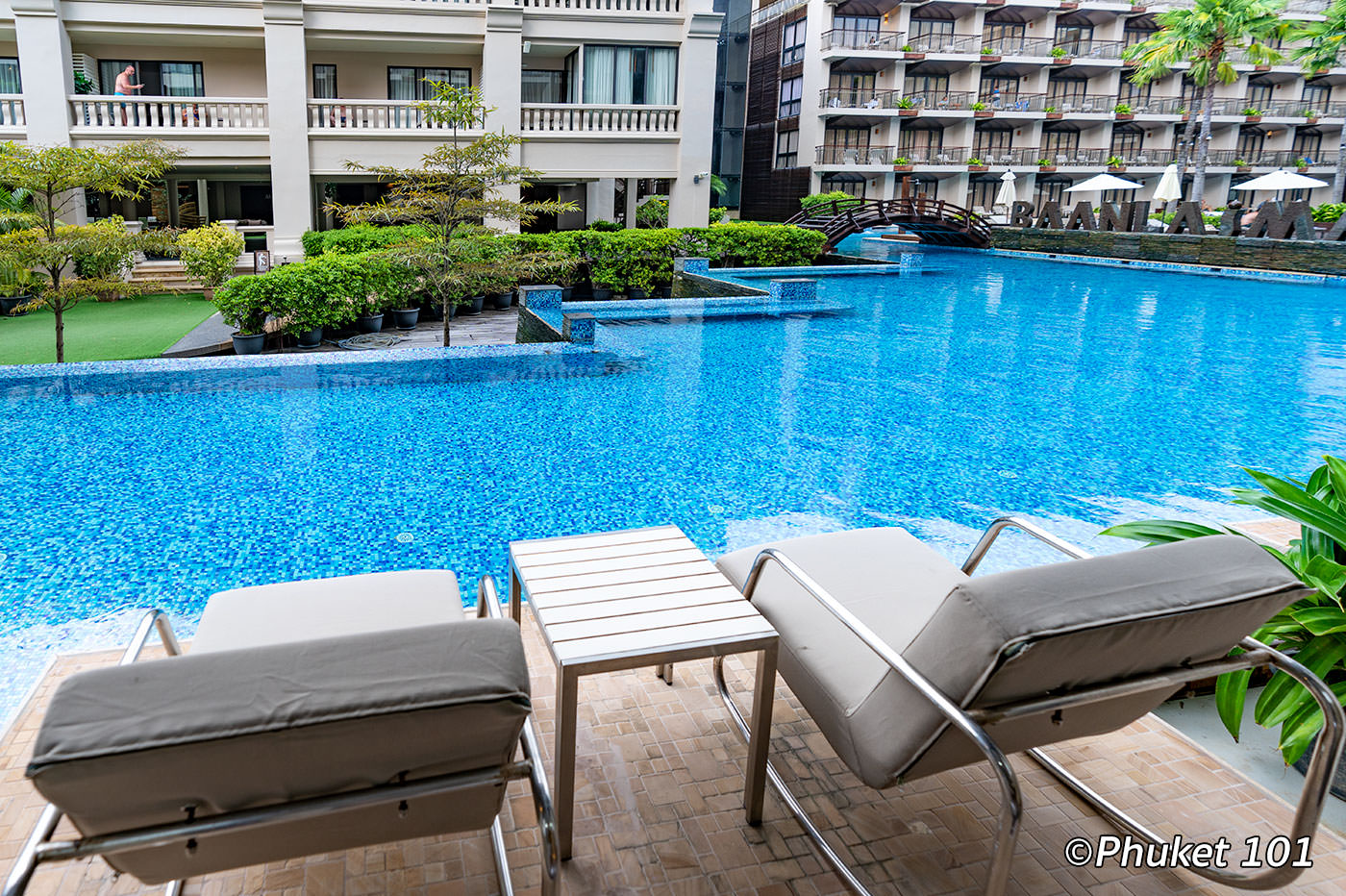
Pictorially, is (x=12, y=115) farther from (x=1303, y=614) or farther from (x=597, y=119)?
(x=1303, y=614)

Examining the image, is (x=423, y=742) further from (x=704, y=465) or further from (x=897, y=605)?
(x=704, y=465)

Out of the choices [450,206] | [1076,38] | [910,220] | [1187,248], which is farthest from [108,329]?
[1076,38]

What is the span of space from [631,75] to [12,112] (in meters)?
13.0

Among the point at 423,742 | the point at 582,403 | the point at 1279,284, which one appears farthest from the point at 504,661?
the point at 1279,284

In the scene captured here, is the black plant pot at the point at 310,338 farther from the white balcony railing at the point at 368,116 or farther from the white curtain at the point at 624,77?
the white curtain at the point at 624,77

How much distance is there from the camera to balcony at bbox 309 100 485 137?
18.6m

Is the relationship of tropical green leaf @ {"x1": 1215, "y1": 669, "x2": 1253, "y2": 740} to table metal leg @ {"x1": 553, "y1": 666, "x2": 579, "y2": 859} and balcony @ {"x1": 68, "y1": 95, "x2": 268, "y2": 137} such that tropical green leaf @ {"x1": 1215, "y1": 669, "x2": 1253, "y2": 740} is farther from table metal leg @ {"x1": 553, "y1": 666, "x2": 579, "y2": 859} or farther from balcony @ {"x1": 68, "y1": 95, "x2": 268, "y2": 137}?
balcony @ {"x1": 68, "y1": 95, "x2": 268, "y2": 137}

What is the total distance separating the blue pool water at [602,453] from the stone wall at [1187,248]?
1026 centimetres

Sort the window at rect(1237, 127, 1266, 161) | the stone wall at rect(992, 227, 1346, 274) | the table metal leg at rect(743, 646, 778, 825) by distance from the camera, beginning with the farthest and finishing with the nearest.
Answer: the window at rect(1237, 127, 1266, 161) < the stone wall at rect(992, 227, 1346, 274) < the table metal leg at rect(743, 646, 778, 825)

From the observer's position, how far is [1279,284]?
66.9 feet

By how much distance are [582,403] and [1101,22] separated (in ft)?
139

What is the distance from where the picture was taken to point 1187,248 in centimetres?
2322

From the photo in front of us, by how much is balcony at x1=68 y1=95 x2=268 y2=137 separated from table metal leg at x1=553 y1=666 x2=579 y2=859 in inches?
773

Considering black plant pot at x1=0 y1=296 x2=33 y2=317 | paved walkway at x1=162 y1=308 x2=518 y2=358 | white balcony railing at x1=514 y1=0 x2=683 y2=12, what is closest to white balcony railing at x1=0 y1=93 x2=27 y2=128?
black plant pot at x1=0 y1=296 x2=33 y2=317
